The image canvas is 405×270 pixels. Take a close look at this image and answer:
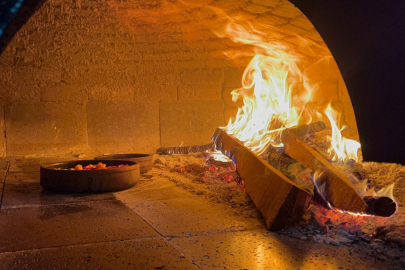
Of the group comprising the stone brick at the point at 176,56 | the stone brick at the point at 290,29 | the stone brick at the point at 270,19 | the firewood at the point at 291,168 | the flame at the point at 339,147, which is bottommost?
the firewood at the point at 291,168

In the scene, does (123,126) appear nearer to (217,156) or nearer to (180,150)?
(180,150)

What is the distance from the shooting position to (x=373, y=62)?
2.86m

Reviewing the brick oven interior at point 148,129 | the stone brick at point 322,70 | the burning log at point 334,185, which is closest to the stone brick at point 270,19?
the brick oven interior at point 148,129

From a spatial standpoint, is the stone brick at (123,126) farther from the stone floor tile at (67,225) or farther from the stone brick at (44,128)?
the stone floor tile at (67,225)

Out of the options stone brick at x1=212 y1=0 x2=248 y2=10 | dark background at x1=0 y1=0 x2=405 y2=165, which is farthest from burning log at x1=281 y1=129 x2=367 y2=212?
stone brick at x1=212 y1=0 x2=248 y2=10

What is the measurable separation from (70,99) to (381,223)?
16.3 ft

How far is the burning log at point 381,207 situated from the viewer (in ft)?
8.16

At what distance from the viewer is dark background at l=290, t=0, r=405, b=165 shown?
275 cm

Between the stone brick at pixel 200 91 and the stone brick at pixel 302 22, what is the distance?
234cm

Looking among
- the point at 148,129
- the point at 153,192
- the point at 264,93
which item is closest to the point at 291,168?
the point at 153,192

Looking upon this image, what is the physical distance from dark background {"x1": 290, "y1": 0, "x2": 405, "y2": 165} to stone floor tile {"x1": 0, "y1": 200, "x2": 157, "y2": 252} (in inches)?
73.8

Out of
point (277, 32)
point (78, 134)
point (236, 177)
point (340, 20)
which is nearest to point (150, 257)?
point (236, 177)

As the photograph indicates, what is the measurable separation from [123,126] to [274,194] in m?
4.11

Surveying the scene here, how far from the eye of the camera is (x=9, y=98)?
568 centimetres
